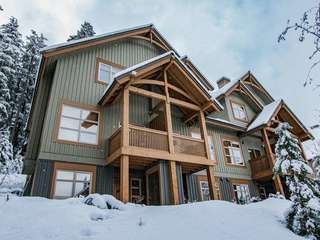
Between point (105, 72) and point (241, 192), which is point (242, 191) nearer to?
point (241, 192)

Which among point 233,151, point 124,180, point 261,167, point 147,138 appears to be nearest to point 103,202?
point 124,180

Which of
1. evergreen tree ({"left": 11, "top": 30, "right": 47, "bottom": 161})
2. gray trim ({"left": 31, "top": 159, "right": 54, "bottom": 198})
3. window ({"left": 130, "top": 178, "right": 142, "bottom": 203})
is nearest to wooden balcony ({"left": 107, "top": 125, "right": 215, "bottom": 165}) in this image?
window ({"left": 130, "top": 178, "right": 142, "bottom": 203})

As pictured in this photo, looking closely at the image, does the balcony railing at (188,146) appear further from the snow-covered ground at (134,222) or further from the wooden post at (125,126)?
the snow-covered ground at (134,222)

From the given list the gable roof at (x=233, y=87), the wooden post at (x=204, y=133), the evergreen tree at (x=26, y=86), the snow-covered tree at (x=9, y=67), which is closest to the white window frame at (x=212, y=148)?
the wooden post at (x=204, y=133)

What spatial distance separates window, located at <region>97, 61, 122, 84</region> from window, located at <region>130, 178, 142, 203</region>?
18.1 ft

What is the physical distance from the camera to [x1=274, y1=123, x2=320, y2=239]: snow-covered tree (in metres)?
6.50

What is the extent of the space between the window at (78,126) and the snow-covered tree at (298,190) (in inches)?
309

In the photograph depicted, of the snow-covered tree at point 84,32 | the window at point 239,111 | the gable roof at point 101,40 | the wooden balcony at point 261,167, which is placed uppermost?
the snow-covered tree at point 84,32

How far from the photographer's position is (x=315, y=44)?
407 cm

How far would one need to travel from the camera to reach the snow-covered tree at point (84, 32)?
2641 centimetres

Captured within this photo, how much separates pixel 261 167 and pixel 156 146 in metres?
8.97

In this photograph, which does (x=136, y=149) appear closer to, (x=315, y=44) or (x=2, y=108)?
(x=315, y=44)

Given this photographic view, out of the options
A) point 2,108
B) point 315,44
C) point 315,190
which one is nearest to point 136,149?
point 315,190

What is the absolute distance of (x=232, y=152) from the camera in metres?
16.4
